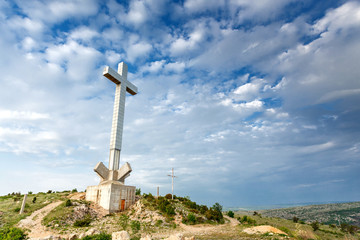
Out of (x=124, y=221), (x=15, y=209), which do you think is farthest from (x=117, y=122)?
(x=15, y=209)

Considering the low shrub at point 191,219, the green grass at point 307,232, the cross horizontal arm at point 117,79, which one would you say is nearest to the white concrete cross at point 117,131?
the cross horizontal arm at point 117,79

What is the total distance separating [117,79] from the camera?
35875 mm

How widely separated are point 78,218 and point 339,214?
247 feet

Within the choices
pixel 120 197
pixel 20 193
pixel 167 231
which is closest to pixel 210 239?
pixel 167 231

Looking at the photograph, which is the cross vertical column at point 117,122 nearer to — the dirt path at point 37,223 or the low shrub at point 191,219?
the dirt path at point 37,223

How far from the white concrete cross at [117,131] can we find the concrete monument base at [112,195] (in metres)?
1.40

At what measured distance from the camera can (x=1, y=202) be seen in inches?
1347

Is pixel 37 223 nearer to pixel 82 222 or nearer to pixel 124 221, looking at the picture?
pixel 82 222

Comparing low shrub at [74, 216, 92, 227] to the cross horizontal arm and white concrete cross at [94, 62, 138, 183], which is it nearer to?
white concrete cross at [94, 62, 138, 183]

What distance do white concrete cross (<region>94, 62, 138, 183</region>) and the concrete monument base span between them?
4.61 ft

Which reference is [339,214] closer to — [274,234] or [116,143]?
[274,234]

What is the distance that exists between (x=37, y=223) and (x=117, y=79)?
21989 millimetres

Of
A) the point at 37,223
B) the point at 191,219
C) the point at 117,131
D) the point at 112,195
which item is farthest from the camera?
the point at 117,131

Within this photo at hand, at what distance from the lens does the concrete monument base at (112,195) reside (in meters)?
29.9
